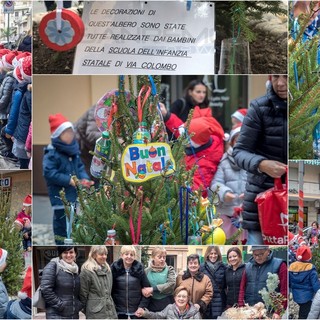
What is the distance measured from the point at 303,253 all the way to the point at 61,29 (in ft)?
7.76

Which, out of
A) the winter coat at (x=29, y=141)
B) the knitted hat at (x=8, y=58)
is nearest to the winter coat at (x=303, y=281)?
the winter coat at (x=29, y=141)

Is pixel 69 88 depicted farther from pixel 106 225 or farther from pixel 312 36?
pixel 312 36

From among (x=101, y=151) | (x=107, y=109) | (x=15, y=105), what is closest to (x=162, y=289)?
(x=101, y=151)

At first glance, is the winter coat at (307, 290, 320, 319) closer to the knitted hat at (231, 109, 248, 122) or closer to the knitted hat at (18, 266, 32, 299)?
the knitted hat at (231, 109, 248, 122)

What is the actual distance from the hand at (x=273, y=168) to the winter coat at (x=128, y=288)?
115cm

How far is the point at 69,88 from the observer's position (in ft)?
24.9

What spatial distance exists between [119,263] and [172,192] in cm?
65

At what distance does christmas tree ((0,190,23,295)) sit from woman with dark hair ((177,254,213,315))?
1179 millimetres

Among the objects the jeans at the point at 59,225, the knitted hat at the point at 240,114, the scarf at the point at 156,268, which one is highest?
the knitted hat at the point at 240,114

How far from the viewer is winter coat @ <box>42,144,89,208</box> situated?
7586 millimetres

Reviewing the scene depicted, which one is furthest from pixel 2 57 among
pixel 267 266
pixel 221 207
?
pixel 267 266

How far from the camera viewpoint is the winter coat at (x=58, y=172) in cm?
759

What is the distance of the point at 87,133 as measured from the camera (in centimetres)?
766

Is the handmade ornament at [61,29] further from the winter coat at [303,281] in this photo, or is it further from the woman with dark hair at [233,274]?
the winter coat at [303,281]
